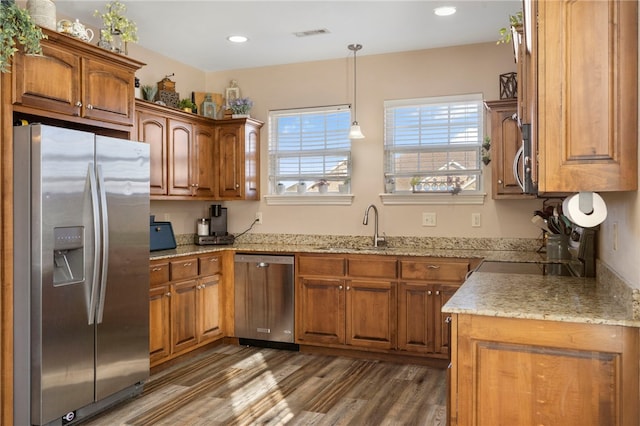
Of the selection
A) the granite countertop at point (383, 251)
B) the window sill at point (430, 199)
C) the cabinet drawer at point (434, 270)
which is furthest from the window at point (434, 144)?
the cabinet drawer at point (434, 270)

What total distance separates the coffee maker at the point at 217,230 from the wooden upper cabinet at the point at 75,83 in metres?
1.66

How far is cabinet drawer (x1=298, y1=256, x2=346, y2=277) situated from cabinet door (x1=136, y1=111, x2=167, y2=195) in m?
1.30

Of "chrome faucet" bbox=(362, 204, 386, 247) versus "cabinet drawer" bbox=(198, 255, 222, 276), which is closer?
"cabinet drawer" bbox=(198, 255, 222, 276)

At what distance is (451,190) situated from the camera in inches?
175

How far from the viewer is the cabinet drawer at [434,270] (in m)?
3.90

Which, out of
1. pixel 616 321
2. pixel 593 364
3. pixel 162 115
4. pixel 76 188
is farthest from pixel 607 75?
pixel 162 115

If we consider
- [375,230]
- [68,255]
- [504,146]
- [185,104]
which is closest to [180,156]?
[185,104]

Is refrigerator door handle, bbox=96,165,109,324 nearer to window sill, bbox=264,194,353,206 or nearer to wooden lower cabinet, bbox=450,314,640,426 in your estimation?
wooden lower cabinet, bbox=450,314,640,426

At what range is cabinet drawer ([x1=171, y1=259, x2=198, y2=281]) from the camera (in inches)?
155

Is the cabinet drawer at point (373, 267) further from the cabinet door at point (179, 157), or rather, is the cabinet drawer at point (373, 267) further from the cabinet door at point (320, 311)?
the cabinet door at point (179, 157)

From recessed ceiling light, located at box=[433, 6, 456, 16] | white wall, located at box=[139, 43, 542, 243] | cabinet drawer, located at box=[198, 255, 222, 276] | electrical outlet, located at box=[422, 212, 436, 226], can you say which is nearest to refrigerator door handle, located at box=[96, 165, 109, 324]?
cabinet drawer, located at box=[198, 255, 222, 276]

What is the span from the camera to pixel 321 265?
14.1 feet

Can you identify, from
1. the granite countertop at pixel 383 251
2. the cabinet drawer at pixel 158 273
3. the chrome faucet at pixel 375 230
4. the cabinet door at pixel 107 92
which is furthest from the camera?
the chrome faucet at pixel 375 230

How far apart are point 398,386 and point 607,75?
2.48 metres
